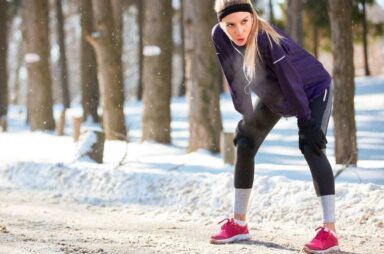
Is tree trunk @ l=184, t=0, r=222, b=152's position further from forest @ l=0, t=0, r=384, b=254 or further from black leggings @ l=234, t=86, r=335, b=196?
black leggings @ l=234, t=86, r=335, b=196

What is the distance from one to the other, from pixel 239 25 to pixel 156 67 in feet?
24.5

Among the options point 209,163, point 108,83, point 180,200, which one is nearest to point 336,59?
point 209,163

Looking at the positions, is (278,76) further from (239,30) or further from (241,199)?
(241,199)

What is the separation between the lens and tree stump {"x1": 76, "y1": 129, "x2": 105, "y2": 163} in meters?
9.01

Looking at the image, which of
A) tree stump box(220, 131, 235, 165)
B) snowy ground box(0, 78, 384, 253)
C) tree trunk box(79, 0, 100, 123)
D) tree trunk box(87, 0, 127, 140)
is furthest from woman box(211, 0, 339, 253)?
tree trunk box(79, 0, 100, 123)

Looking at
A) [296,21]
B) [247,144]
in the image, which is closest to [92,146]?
[247,144]

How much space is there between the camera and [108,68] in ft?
43.3

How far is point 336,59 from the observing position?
8797 millimetres

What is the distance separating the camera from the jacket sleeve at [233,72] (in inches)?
182

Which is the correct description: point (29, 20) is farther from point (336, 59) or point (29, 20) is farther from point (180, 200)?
point (180, 200)

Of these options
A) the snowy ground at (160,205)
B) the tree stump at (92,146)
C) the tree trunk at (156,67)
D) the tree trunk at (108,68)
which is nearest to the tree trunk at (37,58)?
the tree trunk at (108,68)

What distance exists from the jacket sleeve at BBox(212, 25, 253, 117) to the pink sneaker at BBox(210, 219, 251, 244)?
0.80m

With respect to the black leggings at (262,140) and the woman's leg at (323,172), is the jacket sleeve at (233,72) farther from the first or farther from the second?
the woman's leg at (323,172)

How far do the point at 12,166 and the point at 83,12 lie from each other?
8.39 meters
